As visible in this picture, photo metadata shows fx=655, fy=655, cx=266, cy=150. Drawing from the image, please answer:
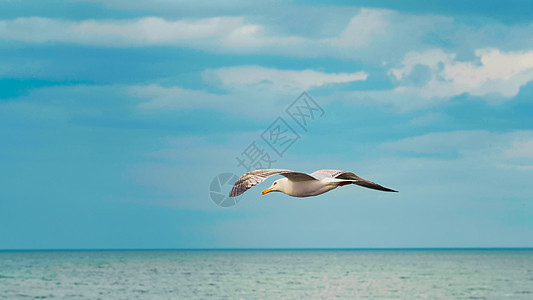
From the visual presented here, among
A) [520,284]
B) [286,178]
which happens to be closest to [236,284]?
[520,284]

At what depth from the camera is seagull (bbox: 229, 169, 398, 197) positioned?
1037cm

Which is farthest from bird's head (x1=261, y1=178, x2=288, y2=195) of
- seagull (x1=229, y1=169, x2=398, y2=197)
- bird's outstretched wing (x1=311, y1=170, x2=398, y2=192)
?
bird's outstretched wing (x1=311, y1=170, x2=398, y2=192)

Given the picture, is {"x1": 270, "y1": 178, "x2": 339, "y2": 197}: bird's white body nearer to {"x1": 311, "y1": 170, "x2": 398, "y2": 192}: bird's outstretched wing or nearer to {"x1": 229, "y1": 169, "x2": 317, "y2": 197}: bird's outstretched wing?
Answer: {"x1": 311, "y1": 170, "x2": 398, "y2": 192}: bird's outstretched wing

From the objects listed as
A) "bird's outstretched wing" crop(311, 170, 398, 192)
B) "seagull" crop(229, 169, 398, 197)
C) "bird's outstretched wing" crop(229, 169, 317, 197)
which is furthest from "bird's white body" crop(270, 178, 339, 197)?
"bird's outstretched wing" crop(229, 169, 317, 197)

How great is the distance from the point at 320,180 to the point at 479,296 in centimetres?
3905

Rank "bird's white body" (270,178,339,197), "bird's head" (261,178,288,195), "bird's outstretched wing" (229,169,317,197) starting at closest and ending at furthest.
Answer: "bird's outstretched wing" (229,169,317,197), "bird's white body" (270,178,339,197), "bird's head" (261,178,288,195)

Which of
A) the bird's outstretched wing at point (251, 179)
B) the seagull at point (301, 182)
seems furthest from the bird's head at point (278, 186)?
the bird's outstretched wing at point (251, 179)

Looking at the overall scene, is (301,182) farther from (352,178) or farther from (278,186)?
(352,178)

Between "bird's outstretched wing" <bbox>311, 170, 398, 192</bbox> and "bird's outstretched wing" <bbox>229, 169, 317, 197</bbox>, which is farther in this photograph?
"bird's outstretched wing" <bbox>311, 170, 398, 192</bbox>

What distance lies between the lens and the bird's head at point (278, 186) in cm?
1185

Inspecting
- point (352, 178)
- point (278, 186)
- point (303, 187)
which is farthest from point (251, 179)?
point (352, 178)

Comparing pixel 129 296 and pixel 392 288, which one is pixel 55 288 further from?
pixel 392 288

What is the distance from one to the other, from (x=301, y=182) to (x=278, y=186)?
566 mm

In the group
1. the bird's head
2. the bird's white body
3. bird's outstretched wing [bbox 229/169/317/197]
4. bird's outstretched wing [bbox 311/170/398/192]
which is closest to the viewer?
bird's outstretched wing [bbox 229/169/317/197]
